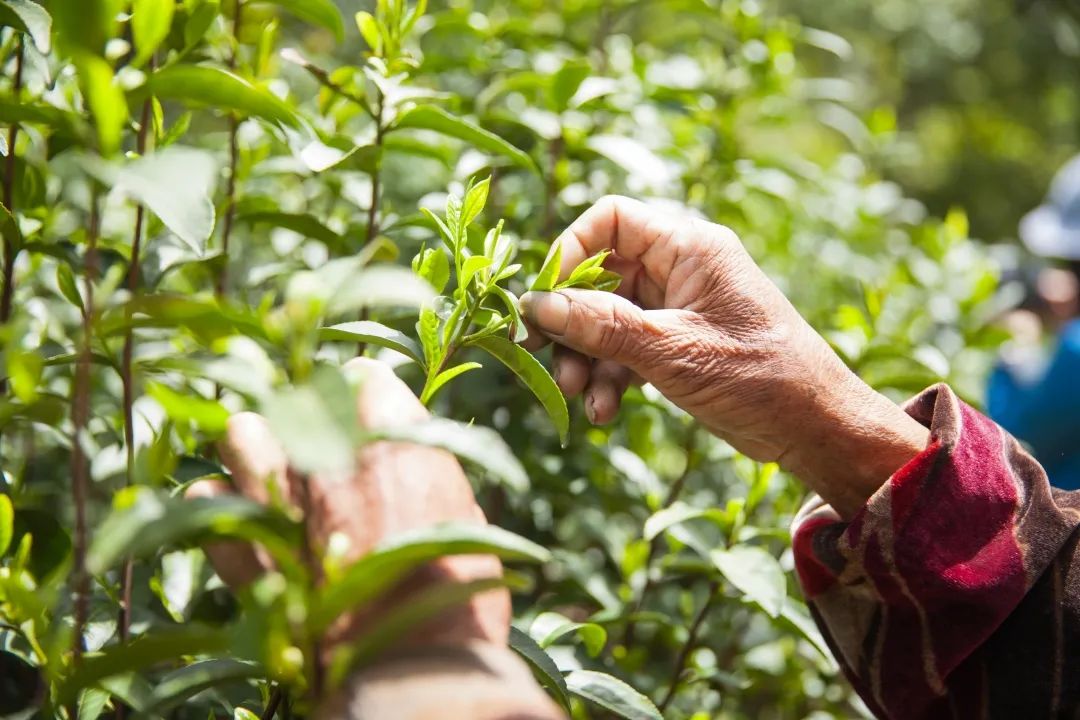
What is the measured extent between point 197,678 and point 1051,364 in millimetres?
3093

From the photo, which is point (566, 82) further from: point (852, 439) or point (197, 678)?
point (197, 678)

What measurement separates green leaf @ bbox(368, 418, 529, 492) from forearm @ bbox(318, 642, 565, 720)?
0.14 meters

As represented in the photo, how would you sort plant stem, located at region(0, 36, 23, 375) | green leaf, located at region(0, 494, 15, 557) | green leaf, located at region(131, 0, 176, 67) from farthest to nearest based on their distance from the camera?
plant stem, located at region(0, 36, 23, 375)
green leaf, located at region(0, 494, 15, 557)
green leaf, located at region(131, 0, 176, 67)

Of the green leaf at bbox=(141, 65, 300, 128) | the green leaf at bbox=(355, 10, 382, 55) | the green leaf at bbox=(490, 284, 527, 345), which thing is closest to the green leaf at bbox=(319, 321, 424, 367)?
the green leaf at bbox=(490, 284, 527, 345)

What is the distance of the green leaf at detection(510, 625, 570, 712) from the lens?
40.4 inches

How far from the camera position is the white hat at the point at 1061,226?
380cm

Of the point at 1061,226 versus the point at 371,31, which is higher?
the point at 371,31

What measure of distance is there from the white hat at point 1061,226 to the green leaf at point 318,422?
3750 millimetres

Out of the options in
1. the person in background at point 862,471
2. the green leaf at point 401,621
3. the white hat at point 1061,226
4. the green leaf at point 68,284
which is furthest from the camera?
the white hat at point 1061,226

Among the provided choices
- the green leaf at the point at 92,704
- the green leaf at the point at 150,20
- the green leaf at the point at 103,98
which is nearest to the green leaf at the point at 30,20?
the green leaf at the point at 150,20

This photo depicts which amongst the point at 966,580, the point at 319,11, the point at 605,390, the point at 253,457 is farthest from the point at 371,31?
the point at 966,580

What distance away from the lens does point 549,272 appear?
1.18 meters

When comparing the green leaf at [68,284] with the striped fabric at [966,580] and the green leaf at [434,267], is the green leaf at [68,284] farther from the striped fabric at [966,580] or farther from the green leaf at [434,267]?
the striped fabric at [966,580]

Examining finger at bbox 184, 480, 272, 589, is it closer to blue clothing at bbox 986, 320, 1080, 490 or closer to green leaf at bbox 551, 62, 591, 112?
green leaf at bbox 551, 62, 591, 112
